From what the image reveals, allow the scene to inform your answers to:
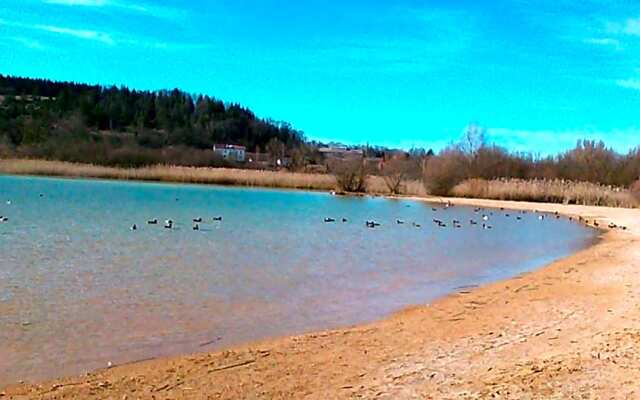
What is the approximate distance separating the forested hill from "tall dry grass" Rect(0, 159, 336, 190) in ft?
73.6

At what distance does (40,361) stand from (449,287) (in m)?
6.31

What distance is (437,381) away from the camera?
4898 millimetres

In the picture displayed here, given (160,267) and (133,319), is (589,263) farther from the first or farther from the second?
(133,319)

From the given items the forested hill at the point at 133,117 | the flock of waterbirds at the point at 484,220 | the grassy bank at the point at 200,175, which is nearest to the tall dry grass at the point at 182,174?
the grassy bank at the point at 200,175

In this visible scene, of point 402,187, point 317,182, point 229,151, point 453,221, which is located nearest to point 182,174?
point 317,182

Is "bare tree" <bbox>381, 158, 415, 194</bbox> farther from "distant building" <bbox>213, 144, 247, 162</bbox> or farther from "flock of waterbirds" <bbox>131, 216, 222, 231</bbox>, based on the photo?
"distant building" <bbox>213, 144, 247, 162</bbox>

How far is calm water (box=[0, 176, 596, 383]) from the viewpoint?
6613 mm

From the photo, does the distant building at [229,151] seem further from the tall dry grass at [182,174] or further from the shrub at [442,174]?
the shrub at [442,174]

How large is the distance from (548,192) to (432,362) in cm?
3739

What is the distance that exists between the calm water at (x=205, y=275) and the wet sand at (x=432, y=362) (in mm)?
577

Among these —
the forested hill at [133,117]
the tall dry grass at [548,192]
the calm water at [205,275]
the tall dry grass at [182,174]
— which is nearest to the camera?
the calm water at [205,275]

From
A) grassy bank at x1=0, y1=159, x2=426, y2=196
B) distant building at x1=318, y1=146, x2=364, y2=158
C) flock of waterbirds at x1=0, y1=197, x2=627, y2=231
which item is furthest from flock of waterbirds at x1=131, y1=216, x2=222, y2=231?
distant building at x1=318, y1=146, x2=364, y2=158

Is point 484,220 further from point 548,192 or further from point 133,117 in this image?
point 133,117

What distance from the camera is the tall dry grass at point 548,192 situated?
3741 cm
